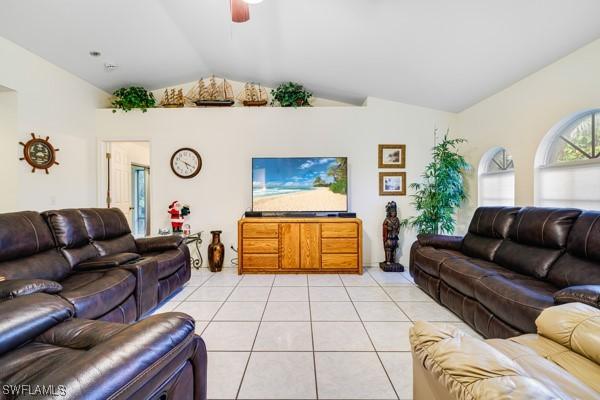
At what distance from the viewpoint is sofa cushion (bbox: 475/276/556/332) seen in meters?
1.65

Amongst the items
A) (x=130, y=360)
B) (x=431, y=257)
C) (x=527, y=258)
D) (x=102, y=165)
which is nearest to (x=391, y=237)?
Result: (x=431, y=257)

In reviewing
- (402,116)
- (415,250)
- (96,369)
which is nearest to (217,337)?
(96,369)

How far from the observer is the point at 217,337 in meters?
2.22

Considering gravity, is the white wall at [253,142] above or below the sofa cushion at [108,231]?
above

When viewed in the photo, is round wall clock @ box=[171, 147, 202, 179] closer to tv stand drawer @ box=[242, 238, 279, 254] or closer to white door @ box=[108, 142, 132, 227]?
white door @ box=[108, 142, 132, 227]

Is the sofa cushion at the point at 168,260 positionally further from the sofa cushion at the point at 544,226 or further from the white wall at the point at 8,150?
the sofa cushion at the point at 544,226

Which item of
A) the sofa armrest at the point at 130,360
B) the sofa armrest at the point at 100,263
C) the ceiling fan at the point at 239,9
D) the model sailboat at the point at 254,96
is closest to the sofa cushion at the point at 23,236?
the sofa armrest at the point at 100,263

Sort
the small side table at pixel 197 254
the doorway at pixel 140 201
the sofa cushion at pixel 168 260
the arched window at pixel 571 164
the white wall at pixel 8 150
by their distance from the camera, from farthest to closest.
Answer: the doorway at pixel 140 201, the small side table at pixel 197 254, the white wall at pixel 8 150, the sofa cushion at pixel 168 260, the arched window at pixel 571 164

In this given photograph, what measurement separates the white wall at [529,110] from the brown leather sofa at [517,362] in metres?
2.22

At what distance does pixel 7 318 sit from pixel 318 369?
1.65m

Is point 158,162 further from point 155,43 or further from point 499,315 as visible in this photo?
point 499,315

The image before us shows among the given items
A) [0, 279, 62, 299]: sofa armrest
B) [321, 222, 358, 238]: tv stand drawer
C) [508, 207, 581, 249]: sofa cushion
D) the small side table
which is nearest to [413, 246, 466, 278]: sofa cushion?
[508, 207, 581, 249]: sofa cushion

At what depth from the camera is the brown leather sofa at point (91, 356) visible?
0.72 metres

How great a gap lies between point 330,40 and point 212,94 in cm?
232
